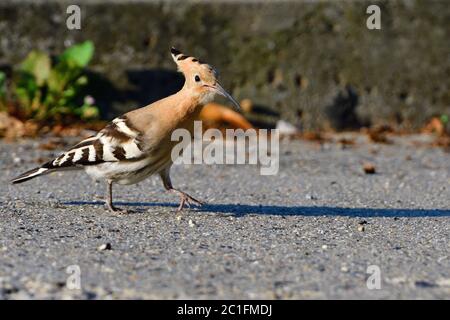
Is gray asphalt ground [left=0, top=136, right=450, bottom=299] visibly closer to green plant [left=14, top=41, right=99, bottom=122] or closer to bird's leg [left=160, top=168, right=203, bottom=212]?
bird's leg [left=160, top=168, right=203, bottom=212]

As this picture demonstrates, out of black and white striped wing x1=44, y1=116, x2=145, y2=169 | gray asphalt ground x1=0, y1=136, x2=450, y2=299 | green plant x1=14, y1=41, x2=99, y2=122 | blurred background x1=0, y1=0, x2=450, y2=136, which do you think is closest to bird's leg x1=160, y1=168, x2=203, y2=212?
gray asphalt ground x1=0, y1=136, x2=450, y2=299

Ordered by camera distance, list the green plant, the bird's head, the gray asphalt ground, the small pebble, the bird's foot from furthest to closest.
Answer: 1. the green plant
2. the bird's foot
3. the bird's head
4. the small pebble
5. the gray asphalt ground

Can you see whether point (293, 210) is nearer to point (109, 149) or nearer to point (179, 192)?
point (179, 192)

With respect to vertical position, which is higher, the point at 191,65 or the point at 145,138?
the point at 191,65

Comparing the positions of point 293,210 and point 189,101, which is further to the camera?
point 293,210

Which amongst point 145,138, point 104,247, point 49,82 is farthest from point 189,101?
point 49,82

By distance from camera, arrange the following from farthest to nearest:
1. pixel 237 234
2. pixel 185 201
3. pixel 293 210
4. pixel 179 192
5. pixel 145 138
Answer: pixel 293 210, pixel 185 201, pixel 179 192, pixel 145 138, pixel 237 234

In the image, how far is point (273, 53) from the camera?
10172 mm

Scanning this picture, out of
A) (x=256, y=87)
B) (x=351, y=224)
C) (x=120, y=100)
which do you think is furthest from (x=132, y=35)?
(x=351, y=224)

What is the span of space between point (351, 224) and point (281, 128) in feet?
14.6

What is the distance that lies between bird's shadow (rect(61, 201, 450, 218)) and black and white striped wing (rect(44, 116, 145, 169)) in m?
0.39

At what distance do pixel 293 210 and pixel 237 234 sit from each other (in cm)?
105

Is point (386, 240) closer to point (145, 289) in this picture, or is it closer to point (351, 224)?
point (351, 224)

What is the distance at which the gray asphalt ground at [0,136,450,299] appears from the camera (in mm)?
4082
